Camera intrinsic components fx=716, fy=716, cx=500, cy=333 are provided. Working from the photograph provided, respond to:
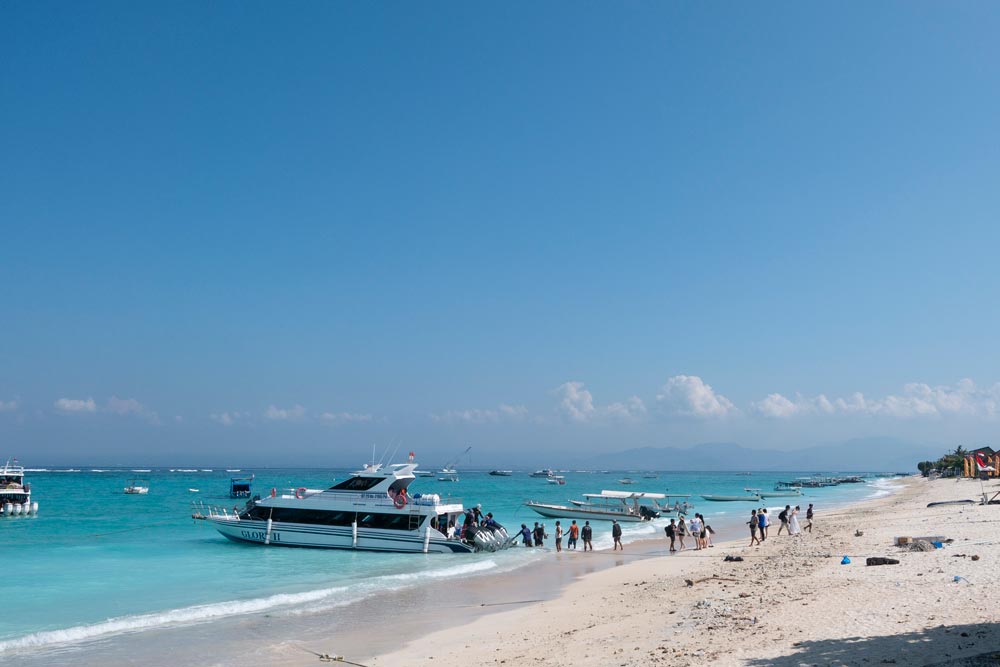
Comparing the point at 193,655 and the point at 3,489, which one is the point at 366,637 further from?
the point at 3,489

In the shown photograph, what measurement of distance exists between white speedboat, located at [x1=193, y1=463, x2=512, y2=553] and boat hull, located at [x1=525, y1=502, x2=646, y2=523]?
53.5ft

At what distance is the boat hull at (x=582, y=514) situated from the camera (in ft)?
154

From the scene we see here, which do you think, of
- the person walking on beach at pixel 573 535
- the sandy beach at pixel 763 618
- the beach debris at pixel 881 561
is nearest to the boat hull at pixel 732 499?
the person walking on beach at pixel 573 535

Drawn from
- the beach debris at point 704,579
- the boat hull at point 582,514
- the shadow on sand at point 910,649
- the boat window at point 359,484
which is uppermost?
the boat window at point 359,484

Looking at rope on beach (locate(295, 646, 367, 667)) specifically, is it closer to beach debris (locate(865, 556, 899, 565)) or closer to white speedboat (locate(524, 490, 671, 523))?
Answer: beach debris (locate(865, 556, 899, 565))

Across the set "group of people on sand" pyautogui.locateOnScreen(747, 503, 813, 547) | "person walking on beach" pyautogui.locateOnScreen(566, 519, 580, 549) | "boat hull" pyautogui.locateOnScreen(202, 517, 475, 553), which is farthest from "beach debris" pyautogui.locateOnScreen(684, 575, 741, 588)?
"person walking on beach" pyautogui.locateOnScreen(566, 519, 580, 549)

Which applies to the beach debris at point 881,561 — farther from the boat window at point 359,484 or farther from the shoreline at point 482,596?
the boat window at point 359,484

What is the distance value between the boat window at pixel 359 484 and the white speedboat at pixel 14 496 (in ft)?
126

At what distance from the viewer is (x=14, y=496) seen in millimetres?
57375

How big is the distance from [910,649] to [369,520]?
83.4 ft

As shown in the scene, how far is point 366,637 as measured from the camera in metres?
16.0

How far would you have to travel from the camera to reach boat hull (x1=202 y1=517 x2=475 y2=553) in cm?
3105

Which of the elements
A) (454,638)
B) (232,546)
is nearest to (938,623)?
(454,638)

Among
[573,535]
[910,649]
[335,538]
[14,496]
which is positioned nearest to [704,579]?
[910,649]
